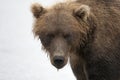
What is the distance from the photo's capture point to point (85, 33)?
8695 mm

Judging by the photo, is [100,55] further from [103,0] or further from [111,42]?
[103,0]

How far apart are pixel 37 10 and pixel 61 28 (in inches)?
25.5

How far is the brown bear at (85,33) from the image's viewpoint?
851 cm

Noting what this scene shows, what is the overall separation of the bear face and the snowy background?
1.69 ft

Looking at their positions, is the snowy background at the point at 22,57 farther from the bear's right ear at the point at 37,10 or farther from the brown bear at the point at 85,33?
the brown bear at the point at 85,33

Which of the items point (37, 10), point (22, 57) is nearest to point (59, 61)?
point (37, 10)

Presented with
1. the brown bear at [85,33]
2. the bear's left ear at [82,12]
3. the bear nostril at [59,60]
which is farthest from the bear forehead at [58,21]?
the bear nostril at [59,60]

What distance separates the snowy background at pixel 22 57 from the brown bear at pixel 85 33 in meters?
0.60

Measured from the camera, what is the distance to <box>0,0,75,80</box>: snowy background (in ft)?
43.3

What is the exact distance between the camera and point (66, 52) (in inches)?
333

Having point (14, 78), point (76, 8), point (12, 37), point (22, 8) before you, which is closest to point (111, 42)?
point (76, 8)

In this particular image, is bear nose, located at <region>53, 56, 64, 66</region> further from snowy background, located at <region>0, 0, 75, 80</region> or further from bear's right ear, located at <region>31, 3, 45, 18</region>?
snowy background, located at <region>0, 0, 75, 80</region>

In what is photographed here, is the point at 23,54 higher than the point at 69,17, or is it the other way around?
the point at 69,17

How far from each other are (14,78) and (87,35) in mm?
4237
